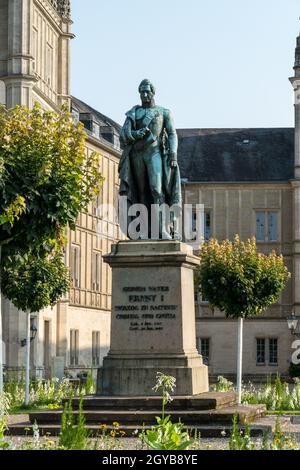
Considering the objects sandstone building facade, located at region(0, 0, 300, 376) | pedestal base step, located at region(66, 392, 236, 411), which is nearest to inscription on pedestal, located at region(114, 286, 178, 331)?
pedestal base step, located at region(66, 392, 236, 411)

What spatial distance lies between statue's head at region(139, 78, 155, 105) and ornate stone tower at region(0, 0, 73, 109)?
98.3 feet

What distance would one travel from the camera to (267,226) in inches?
3083

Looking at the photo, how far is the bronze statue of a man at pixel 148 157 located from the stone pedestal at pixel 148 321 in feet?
3.86

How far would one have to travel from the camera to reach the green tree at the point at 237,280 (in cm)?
3697

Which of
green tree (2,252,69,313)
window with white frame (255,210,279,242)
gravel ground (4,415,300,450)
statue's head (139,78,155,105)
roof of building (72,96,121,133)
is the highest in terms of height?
roof of building (72,96,121,133)

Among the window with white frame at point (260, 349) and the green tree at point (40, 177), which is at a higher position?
the green tree at point (40, 177)

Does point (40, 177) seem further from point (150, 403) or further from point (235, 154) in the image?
point (235, 154)

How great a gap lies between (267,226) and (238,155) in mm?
4655

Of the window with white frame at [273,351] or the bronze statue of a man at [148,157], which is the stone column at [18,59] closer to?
the window with white frame at [273,351]

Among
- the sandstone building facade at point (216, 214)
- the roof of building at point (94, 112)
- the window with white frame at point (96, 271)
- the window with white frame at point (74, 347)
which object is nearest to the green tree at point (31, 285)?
the sandstone building facade at point (216, 214)

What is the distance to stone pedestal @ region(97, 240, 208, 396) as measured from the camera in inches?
846

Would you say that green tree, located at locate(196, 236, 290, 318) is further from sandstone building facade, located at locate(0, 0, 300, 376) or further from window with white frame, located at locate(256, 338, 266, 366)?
window with white frame, located at locate(256, 338, 266, 366)

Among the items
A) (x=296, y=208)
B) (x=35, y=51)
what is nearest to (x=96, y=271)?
(x=296, y=208)
